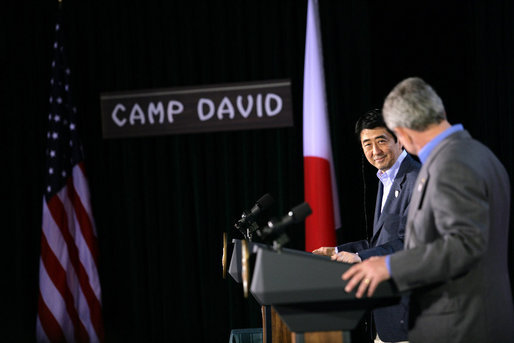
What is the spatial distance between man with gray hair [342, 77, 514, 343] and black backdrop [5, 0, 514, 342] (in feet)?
7.87

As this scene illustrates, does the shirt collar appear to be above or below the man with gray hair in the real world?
above

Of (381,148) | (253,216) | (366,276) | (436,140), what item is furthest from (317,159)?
(366,276)

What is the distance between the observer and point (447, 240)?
114cm

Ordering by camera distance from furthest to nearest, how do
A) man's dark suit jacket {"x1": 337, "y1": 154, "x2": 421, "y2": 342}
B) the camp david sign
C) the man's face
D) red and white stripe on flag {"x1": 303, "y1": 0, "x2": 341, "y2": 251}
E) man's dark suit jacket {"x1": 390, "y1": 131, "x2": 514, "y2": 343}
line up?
the camp david sign → red and white stripe on flag {"x1": 303, "y1": 0, "x2": 341, "y2": 251} → the man's face → man's dark suit jacket {"x1": 337, "y1": 154, "x2": 421, "y2": 342} → man's dark suit jacket {"x1": 390, "y1": 131, "x2": 514, "y2": 343}

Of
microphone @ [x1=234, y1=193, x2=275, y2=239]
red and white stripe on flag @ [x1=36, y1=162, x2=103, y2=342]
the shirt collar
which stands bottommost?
red and white stripe on flag @ [x1=36, y1=162, x2=103, y2=342]

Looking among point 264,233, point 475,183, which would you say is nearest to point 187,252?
point 264,233

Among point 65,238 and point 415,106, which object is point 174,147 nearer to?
point 65,238

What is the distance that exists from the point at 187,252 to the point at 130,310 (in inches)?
26.0

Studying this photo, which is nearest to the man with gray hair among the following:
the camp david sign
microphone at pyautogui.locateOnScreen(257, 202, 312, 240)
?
microphone at pyautogui.locateOnScreen(257, 202, 312, 240)

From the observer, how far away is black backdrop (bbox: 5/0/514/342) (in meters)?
3.78

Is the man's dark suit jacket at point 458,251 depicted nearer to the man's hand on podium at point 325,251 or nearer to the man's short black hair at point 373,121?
the man's hand on podium at point 325,251

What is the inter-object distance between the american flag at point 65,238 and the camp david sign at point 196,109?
0.31m

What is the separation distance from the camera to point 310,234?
353 cm

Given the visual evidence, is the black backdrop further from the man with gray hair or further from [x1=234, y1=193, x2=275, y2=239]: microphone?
the man with gray hair
